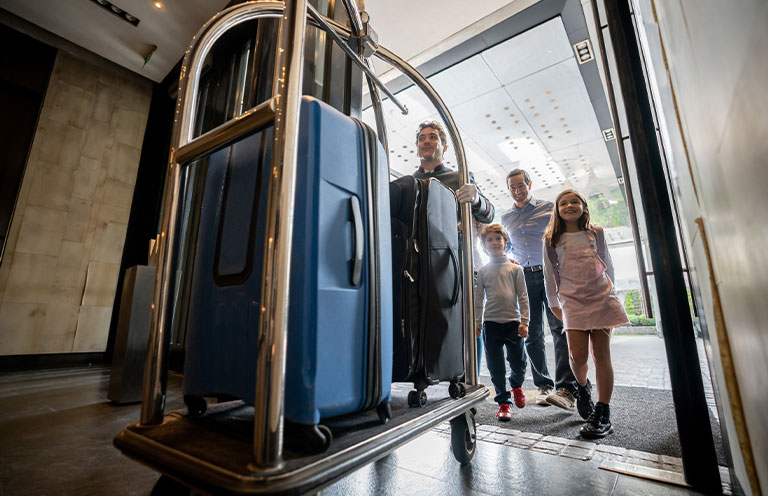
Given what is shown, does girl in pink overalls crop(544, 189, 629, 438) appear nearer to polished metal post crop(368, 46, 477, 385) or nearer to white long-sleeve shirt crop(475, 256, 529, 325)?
white long-sleeve shirt crop(475, 256, 529, 325)

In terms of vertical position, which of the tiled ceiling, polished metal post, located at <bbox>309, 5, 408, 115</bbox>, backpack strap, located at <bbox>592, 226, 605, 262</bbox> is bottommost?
backpack strap, located at <bbox>592, 226, 605, 262</bbox>

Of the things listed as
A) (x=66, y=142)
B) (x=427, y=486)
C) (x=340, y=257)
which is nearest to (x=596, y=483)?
(x=427, y=486)

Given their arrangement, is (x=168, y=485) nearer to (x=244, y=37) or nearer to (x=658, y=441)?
(x=658, y=441)

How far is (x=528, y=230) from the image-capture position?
2578 mm

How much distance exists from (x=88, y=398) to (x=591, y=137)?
7163 millimetres

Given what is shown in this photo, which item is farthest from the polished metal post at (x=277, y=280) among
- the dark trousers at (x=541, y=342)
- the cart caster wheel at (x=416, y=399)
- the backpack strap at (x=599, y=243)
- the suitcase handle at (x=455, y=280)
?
the dark trousers at (x=541, y=342)

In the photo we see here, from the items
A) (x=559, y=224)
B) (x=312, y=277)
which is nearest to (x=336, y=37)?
(x=312, y=277)

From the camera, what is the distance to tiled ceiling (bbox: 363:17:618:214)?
3.91 m

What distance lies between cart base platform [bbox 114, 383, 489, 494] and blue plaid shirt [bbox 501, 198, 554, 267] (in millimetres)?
1841

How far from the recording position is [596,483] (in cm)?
103

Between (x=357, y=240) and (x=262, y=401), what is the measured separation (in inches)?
14.6

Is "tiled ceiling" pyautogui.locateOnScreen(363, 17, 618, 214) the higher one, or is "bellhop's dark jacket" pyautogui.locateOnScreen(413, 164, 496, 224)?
"tiled ceiling" pyautogui.locateOnScreen(363, 17, 618, 214)

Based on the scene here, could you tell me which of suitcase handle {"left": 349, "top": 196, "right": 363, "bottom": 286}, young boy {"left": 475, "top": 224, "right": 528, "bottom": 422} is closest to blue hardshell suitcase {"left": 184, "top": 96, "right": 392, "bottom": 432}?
suitcase handle {"left": 349, "top": 196, "right": 363, "bottom": 286}

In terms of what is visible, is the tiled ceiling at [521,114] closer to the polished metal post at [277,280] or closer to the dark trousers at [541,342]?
the dark trousers at [541,342]
